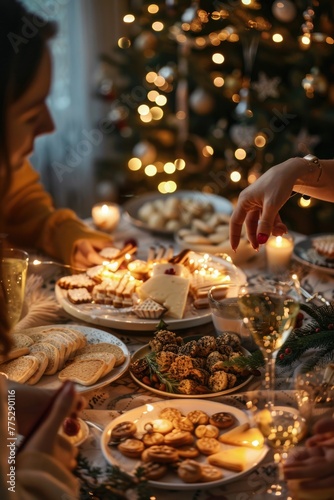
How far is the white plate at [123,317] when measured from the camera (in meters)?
1.51

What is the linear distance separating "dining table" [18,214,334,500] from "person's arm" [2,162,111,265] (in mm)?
58

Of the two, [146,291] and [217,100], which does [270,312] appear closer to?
[146,291]

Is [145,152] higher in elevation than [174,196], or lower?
lower

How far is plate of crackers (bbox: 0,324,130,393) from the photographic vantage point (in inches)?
49.2

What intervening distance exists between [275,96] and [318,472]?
8.39 ft

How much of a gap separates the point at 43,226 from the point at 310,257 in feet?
2.72

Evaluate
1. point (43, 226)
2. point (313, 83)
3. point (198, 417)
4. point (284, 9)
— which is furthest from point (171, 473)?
point (313, 83)

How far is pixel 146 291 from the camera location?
1.60 m

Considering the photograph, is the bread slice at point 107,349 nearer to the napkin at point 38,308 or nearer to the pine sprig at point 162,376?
the pine sprig at point 162,376

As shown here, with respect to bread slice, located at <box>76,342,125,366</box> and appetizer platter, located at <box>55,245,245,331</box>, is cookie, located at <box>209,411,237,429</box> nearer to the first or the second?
bread slice, located at <box>76,342,125,366</box>

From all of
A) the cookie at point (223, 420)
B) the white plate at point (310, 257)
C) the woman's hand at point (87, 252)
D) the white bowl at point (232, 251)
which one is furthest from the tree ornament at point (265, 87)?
the cookie at point (223, 420)

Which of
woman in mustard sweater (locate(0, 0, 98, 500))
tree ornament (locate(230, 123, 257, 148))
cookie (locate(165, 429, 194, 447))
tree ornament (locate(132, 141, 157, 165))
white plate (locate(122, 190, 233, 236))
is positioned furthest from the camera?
tree ornament (locate(132, 141, 157, 165))

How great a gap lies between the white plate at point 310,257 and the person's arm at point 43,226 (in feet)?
1.91

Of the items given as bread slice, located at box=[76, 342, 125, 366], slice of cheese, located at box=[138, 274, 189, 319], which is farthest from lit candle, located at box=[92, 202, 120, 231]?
bread slice, located at box=[76, 342, 125, 366]
